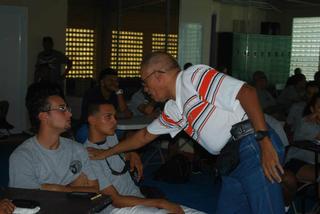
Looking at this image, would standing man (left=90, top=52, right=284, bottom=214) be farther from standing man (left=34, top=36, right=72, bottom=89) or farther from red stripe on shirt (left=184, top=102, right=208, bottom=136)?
standing man (left=34, top=36, right=72, bottom=89)

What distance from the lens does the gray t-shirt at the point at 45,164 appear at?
8.45 feet

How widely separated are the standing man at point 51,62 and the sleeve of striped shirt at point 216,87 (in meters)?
6.26

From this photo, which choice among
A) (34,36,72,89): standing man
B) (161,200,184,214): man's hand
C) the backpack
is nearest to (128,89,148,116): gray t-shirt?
the backpack

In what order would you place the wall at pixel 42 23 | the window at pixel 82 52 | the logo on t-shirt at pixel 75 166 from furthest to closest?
the window at pixel 82 52 → the wall at pixel 42 23 → the logo on t-shirt at pixel 75 166

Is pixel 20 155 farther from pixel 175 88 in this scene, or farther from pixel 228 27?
pixel 228 27

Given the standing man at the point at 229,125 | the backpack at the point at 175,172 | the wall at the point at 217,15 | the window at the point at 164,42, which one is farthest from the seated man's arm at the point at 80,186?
the wall at the point at 217,15

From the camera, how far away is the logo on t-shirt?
280cm

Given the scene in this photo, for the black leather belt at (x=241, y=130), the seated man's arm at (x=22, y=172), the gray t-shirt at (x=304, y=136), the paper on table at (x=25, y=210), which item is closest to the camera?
the paper on table at (x=25, y=210)

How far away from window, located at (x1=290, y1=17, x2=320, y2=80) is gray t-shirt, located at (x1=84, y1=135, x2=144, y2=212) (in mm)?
8203

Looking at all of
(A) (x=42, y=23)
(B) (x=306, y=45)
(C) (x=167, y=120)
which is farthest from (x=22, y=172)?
(B) (x=306, y=45)

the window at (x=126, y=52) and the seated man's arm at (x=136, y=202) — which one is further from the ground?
the window at (x=126, y=52)

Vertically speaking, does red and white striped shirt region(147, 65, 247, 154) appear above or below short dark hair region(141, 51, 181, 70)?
below

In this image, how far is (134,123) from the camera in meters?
5.38

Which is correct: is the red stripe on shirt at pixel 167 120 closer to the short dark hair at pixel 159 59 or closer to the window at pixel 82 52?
the short dark hair at pixel 159 59
